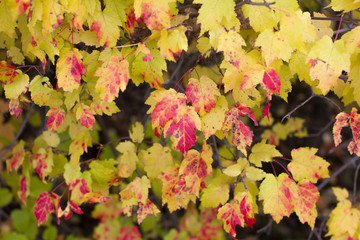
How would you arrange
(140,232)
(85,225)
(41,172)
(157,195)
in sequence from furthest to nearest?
1. (85,225)
2. (140,232)
3. (157,195)
4. (41,172)

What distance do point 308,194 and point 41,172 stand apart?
1425mm

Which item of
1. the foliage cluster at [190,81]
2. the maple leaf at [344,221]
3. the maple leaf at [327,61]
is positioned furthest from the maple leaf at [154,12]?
the maple leaf at [344,221]

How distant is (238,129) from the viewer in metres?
1.32

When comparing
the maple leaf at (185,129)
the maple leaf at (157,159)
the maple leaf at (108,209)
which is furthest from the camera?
the maple leaf at (108,209)

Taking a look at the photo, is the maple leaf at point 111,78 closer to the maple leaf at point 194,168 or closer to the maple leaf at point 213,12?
the maple leaf at point 213,12

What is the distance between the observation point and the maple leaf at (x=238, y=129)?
4.27ft

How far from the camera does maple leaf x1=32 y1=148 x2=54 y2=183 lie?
185 cm

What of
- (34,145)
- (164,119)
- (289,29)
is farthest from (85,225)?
(289,29)

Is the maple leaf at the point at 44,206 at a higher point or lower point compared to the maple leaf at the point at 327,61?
lower

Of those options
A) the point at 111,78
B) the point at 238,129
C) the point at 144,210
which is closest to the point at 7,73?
the point at 111,78

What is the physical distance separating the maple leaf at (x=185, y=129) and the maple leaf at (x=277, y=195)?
39cm

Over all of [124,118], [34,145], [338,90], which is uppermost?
[338,90]

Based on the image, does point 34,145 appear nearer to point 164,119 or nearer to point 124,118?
point 124,118

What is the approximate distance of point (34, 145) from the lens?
6.78 feet
